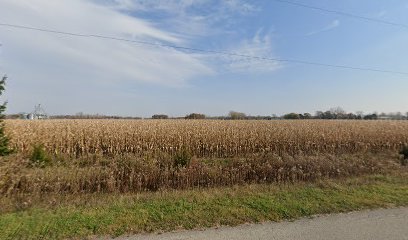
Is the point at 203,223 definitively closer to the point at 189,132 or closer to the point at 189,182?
the point at 189,182

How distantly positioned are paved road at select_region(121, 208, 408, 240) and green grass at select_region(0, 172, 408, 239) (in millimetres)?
269

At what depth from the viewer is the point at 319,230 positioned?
15.7ft

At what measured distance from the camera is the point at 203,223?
16.5ft

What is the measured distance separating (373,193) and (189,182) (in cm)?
477

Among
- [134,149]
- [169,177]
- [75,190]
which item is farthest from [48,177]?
[134,149]

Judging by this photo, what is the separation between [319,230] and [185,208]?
8.34 ft

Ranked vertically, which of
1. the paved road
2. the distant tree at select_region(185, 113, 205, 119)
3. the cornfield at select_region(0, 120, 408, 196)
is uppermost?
the distant tree at select_region(185, 113, 205, 119)

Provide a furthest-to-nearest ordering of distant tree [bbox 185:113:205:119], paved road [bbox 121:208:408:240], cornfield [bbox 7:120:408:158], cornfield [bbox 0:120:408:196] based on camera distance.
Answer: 1. distant tree [bbox 185:113:205:119]
2. cornfield [bbox 7:120:408:158]
3. cornfield [bbox 0:120:408:196]
4. paved road [bbox 121:208:408:240]

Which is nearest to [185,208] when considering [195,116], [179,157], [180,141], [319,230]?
[319,230]

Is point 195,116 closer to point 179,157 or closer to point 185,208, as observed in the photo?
point 179,157

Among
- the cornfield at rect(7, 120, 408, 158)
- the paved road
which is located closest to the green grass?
the paved road

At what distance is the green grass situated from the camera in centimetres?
472

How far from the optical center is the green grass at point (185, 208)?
4.72m

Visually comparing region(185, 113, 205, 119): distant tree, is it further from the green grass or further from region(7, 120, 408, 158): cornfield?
the green grass
